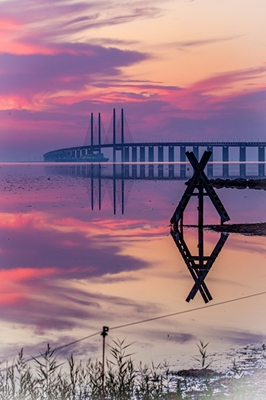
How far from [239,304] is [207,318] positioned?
1.14 m

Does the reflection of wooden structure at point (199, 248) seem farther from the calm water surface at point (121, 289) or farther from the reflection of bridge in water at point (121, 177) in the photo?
the reflection of bridge in water at point (121, 177)

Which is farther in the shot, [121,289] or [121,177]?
[121,177]

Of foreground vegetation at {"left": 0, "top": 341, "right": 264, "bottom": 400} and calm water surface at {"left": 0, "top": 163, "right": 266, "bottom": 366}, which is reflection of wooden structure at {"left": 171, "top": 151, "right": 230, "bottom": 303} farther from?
foreground vegetation at {"left": 0, "top": 341, "right": 264, "bottom": 400}

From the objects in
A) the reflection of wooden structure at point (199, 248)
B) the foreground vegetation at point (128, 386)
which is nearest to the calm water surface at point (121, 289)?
the reflection of wooden structure at point (199, 248)

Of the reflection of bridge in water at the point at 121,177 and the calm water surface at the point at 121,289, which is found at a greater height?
the reflection of bridge in water at the point at 121,177

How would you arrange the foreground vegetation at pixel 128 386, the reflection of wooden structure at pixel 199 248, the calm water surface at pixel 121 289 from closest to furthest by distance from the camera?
the foreground vegetation at pixel 128 386 → the calm water surface at pixel 121 289 → the reflection of wooden structure at pixel 199 248

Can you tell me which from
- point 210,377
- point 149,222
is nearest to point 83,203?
point 149,222

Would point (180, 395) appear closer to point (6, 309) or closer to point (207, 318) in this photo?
point (207, 318)

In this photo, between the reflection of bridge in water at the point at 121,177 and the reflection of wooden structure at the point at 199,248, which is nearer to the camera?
the reflection of wooden structure at the point at 199,248

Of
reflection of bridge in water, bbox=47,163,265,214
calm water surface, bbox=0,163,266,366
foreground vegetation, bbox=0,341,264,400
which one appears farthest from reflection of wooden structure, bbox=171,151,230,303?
reflection of bridge in water, bbox=47,163,265,214

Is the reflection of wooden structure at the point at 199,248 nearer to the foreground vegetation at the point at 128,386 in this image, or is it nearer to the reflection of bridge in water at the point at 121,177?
the foreground vegetation at the point at 128,386

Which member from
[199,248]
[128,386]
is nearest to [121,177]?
[199,248]

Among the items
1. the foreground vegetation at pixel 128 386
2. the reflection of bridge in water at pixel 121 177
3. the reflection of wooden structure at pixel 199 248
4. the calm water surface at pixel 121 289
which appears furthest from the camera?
the reflection of bridge in water at pixel 121 177

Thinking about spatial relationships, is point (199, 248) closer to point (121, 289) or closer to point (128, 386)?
point (121, 289)
